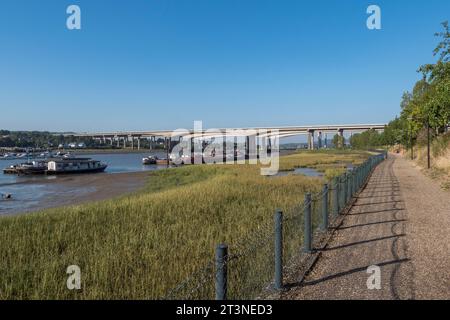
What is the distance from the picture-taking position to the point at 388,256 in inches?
296

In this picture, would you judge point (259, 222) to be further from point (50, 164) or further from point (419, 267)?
point (50, 164)

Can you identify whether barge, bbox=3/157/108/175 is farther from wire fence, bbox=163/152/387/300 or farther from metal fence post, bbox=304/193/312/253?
metal fence post, bbox=304/193/312/253

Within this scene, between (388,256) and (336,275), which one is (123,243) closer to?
(336,275)

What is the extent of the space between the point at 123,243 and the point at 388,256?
6.89 metres

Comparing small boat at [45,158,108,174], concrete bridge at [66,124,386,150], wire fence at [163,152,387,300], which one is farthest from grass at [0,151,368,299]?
concrete bridge at [66,124,386,150]

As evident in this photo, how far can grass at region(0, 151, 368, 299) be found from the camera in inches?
277

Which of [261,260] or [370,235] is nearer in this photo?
[261,260]

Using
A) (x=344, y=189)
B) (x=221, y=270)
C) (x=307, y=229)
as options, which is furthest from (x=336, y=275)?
(x=344, y=189)
